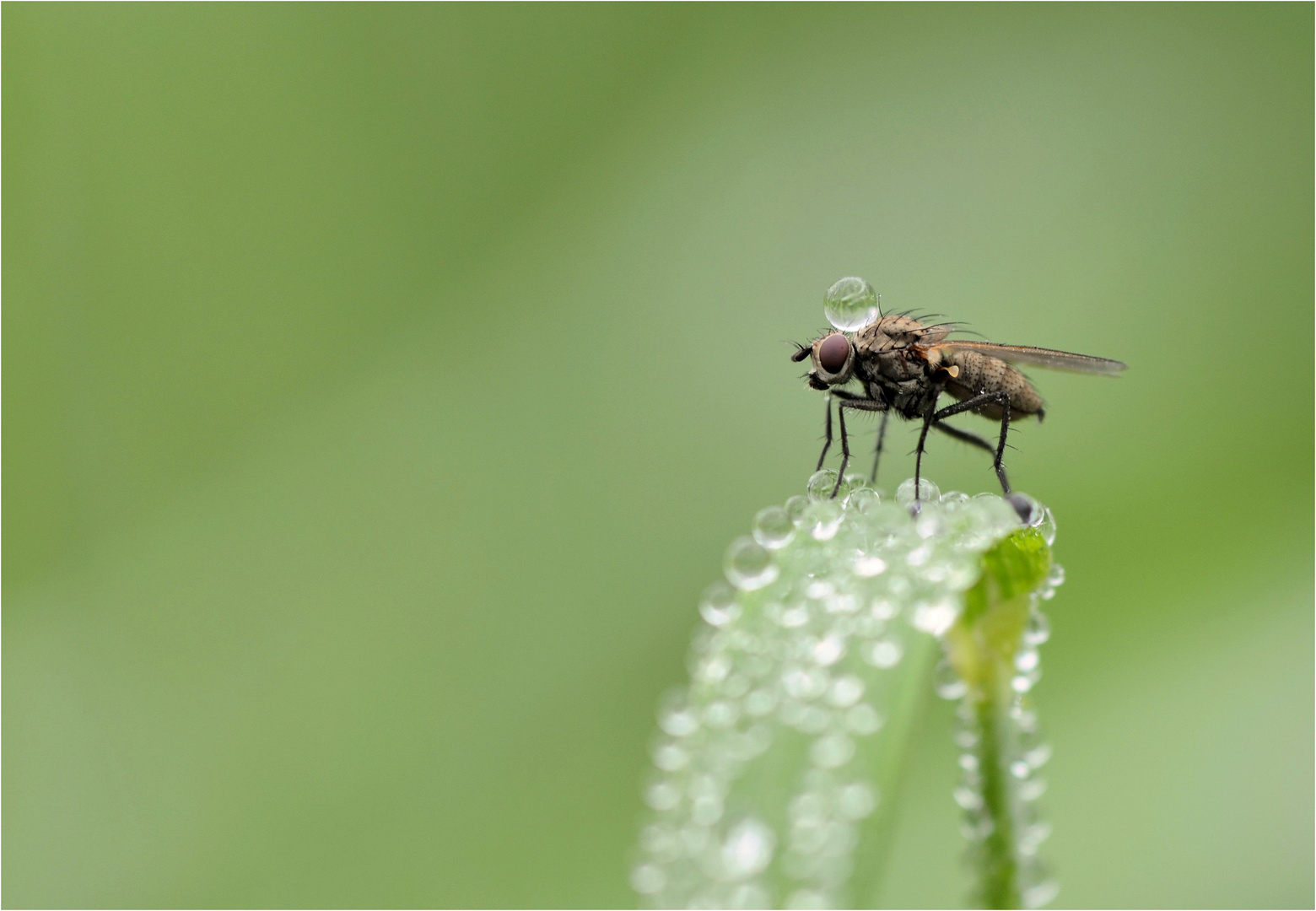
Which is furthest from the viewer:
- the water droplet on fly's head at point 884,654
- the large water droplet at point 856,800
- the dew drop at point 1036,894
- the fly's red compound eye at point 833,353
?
the fly's red compound eye at point 833,353

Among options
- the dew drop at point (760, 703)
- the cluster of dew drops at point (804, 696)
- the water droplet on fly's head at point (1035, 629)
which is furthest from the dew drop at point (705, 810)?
the water droplet on fly's head at point (1035, 629)

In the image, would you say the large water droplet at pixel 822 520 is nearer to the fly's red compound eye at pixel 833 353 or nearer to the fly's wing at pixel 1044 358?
the fly's red compound eye at pixel 833 353

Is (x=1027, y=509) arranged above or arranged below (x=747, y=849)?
above

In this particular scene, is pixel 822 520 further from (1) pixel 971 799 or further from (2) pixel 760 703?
(1) pixel 971 799

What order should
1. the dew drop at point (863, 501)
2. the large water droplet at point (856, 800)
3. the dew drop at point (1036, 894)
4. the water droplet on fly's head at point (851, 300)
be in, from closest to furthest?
the large water droplet at point (856, 800)
the dew drop at point (1036, 894)
the dew drop at point (863, 501)
the water droplet on fly's head at point (851, 300)

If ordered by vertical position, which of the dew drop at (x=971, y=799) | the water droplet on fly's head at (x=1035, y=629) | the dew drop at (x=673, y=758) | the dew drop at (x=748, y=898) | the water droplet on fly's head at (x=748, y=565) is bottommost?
the dew drop at (x=748, y=898)

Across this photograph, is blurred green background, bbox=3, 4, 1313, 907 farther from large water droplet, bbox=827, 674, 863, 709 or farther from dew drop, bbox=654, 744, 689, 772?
large water droplet, bbox=827, 674, 863, 709

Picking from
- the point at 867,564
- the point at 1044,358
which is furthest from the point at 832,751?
the point at 1044,358
